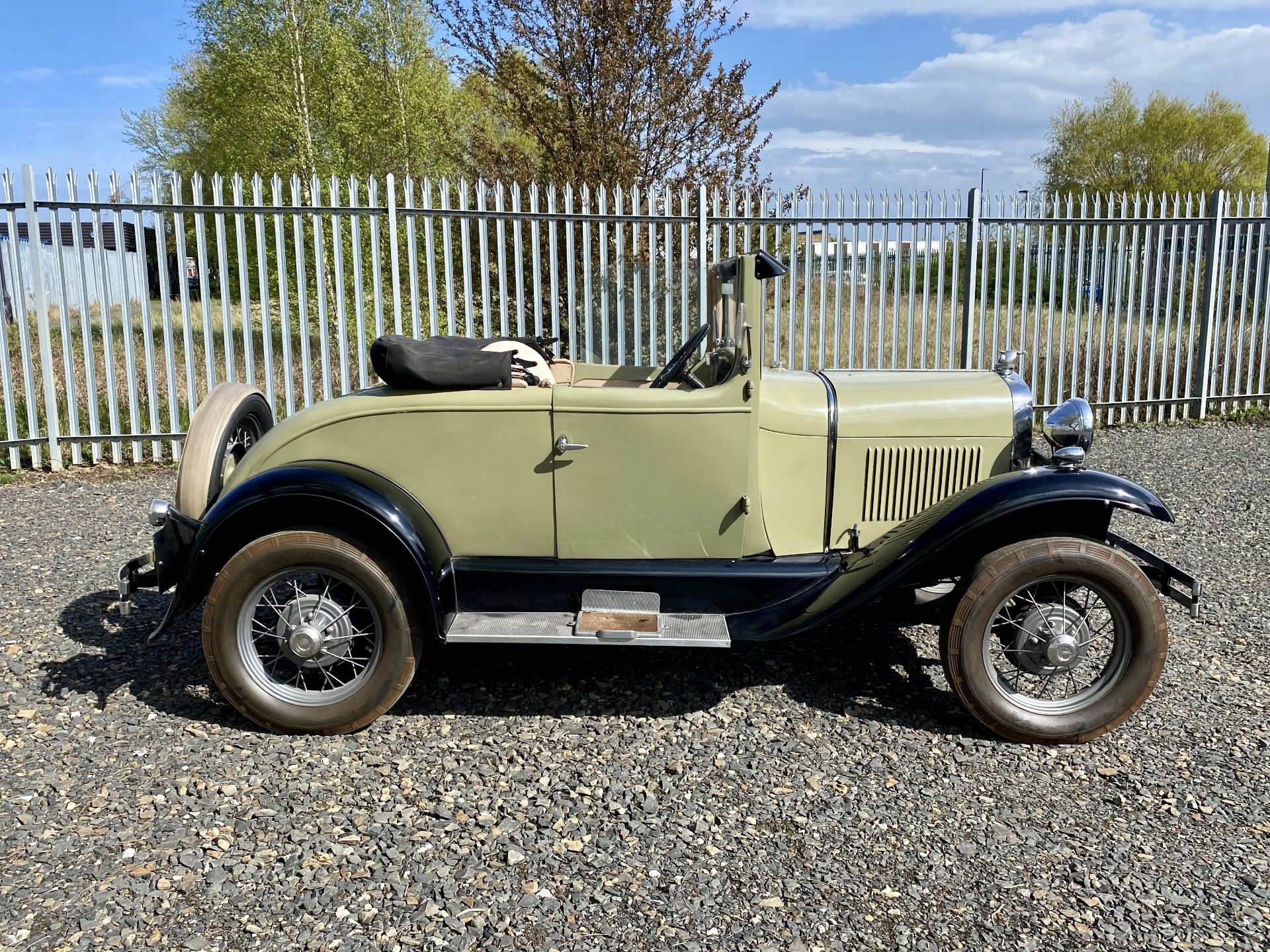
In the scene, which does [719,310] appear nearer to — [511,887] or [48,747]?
[511,887]

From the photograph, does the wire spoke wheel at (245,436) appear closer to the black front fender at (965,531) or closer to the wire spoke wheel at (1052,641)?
the black front fender at (965,531)

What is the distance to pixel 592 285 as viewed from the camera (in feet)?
30.3

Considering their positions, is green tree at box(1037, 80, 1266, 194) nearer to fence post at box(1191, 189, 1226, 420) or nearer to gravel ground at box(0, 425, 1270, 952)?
fence post at box(1191, 189, 1226, 420)

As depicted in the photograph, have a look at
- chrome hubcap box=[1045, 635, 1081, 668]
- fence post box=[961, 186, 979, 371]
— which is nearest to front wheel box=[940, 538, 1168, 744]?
chrome hubcap box=[1045, 635, 1081, 668]

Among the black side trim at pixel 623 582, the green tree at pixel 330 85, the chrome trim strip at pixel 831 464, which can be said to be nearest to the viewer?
the black side trim at pixel 623 582

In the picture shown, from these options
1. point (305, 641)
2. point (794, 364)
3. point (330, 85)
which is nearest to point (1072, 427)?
point (305, 641)

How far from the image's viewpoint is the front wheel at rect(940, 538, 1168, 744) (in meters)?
3.44

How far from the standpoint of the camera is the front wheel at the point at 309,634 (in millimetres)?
3533

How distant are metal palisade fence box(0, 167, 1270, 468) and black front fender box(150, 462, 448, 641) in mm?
4233

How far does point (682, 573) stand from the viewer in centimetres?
370

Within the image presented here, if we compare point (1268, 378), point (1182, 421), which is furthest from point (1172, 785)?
point (1268, 378)

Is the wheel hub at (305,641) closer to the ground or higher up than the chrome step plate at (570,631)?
closer to the ground

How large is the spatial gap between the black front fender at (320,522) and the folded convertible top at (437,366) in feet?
1.34

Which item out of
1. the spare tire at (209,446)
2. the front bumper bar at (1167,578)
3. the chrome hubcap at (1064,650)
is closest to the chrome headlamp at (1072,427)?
the front bumper bar at (1167,578)
